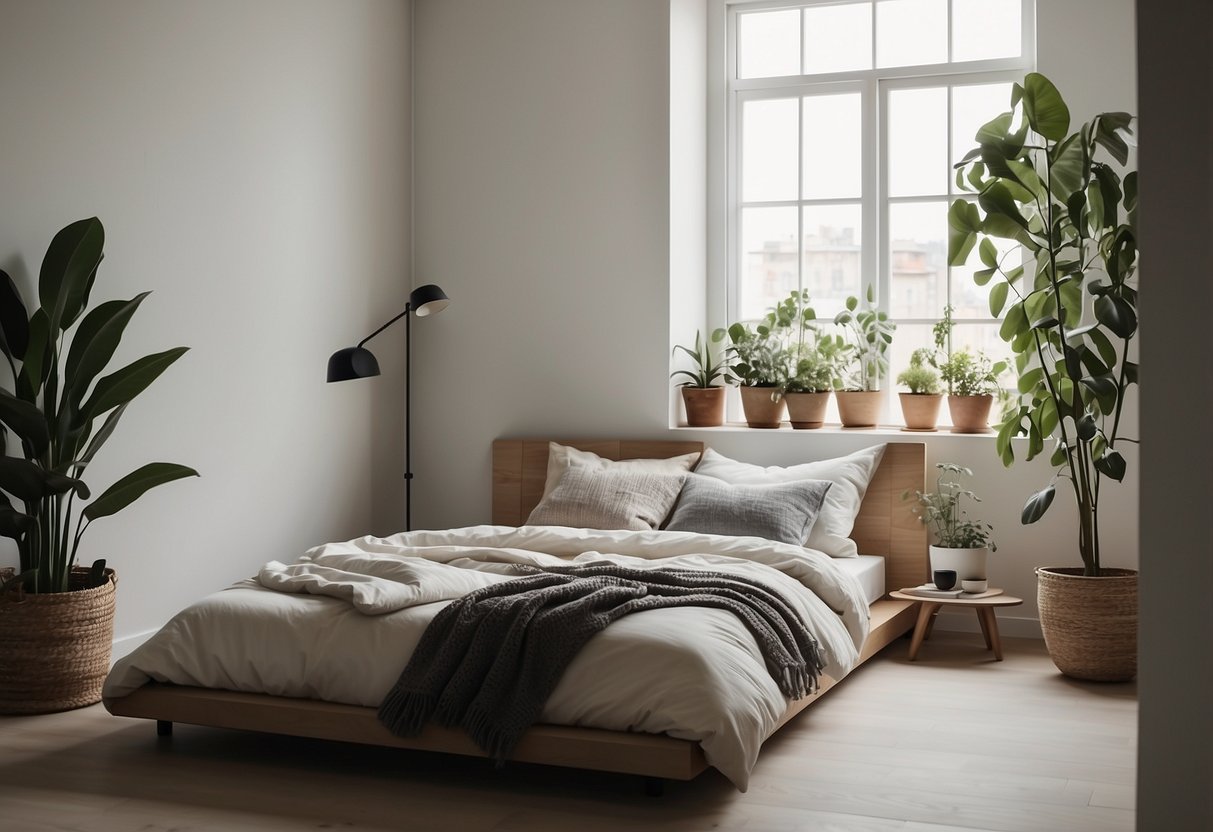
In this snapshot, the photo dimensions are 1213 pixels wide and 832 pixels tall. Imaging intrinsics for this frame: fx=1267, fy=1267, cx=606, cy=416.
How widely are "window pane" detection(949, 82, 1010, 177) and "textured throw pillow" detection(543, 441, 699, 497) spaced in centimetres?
178

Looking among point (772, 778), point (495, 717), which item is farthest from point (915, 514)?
point (495, 717)

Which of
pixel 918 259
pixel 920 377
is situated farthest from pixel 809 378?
pixel 918 259

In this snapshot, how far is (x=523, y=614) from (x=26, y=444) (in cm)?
171

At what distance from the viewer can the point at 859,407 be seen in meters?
5.73

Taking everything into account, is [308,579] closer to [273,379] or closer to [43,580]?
[43,580]

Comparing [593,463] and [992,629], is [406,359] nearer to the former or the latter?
[593,463]

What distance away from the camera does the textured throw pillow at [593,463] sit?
5555 millimetres

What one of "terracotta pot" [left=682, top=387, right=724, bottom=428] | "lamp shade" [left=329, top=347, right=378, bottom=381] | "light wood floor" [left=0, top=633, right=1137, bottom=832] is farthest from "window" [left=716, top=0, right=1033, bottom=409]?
"light wood floor" [left=0, top=633, right=1137, bottom=832]

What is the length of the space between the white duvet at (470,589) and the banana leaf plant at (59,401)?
55cm

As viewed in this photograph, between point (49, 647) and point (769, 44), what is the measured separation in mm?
4140

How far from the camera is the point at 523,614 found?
11.2ft

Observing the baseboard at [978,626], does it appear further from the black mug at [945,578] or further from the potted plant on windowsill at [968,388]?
the potted plant on windowsill at [968,388]

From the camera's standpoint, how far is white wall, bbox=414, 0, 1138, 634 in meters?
5.85

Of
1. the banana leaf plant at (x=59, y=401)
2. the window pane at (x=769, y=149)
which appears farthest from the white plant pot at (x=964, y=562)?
the banana leaf plant at (x=59, y=401)
